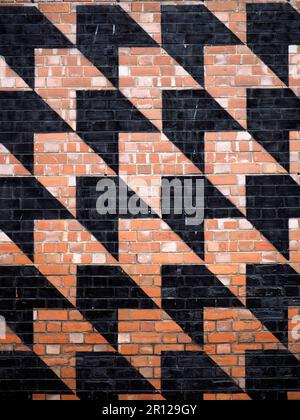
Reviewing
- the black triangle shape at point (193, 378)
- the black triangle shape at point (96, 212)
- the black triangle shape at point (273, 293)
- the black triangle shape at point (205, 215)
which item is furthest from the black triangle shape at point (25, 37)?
the black triangle shape at point (193, 378)

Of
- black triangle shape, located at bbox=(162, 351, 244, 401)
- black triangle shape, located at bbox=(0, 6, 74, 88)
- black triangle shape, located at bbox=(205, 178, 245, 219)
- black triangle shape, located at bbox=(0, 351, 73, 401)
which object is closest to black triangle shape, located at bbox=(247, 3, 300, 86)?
black triangle shape, located at bbox=(205, 178, 245, 219)

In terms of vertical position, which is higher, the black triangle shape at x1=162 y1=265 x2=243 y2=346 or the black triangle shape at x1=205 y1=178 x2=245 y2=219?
the black triangle shape at x1=205 y1=178 x2=245 y2=219

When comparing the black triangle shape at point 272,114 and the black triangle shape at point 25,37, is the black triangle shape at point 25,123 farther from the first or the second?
the black triangle shape at point 272,114

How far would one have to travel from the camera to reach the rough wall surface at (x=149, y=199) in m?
3.89

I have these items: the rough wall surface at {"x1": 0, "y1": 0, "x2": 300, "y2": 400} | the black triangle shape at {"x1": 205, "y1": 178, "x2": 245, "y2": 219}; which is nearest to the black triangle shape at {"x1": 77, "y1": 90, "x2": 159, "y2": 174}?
the rough wall surface at {"x1": 0, "y1": 0, "x2": 300, "y2": 400}

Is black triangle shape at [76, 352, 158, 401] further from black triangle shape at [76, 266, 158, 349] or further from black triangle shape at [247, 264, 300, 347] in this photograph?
black triangle shape at [247, 264, 300, 347]

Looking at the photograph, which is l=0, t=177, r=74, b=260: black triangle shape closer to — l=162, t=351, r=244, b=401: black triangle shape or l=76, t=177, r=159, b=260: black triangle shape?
l=76, t=177, r=159, b=260: black triangle shape

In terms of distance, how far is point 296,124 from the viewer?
3910 mm

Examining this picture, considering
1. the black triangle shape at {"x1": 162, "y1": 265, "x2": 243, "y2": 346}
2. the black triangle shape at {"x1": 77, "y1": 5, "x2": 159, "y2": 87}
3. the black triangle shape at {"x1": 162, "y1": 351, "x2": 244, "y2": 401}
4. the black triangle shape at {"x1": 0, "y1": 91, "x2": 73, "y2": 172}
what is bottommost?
the black triangle shape at {"x1": 162, "y1": 351, "x2": 244, "y2": 401}

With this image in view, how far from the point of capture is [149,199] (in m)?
3.91

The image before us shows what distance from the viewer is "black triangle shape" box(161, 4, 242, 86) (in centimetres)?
392

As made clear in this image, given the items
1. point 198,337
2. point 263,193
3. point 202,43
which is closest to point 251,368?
point 198,337

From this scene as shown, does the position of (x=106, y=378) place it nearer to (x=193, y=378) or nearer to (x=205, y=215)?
(x=193, y=378)

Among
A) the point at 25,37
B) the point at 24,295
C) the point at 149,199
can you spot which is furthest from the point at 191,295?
the point at 25,37
